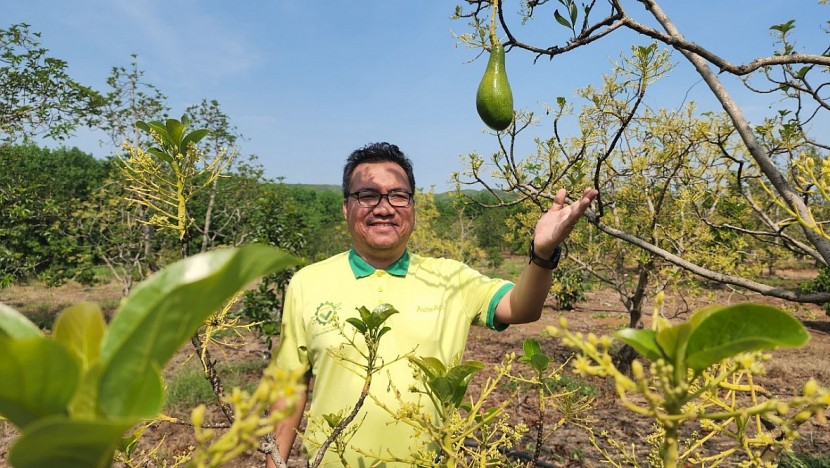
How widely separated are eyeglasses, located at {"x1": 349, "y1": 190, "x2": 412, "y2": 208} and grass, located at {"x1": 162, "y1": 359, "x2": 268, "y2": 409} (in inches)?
159

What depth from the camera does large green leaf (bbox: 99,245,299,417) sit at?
1.34ft

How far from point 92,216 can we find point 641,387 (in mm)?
11932

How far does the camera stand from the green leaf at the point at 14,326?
442mm

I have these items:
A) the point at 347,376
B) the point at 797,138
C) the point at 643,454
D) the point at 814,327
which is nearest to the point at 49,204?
the point at 347,376

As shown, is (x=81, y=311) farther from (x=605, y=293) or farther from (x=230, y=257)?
(x=605, y=293)

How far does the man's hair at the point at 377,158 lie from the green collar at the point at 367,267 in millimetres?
366

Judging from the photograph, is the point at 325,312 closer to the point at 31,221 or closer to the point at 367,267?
the point at 367,267

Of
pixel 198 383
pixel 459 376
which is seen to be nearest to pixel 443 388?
pixel 459 376

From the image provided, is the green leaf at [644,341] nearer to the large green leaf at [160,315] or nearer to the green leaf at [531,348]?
the large green leaf at [160,315]

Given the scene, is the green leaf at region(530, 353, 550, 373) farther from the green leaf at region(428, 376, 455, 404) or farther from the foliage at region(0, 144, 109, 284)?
the foliage at region(0, 144, 109, 284)

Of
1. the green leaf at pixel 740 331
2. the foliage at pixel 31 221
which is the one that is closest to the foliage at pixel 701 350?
the green leaf at pixel 740 331

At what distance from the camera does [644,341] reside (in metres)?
0.62

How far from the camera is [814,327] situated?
1194 centimetres

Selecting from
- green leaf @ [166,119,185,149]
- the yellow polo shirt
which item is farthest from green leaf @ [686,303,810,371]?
the yellow polo shirt
